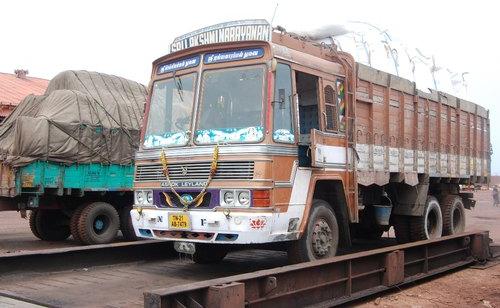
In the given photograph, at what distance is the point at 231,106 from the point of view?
6.56 m

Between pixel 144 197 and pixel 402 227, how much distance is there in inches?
214

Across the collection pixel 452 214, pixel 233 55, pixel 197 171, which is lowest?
pixel 452 214

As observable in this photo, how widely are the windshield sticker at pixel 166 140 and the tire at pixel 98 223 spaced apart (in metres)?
5.21

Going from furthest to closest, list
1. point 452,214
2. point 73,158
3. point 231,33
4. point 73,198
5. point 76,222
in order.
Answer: point 73,198 → point 76,222 → point 73,158 → point 452,214 → point 231,33

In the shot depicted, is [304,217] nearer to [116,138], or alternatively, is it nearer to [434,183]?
[434,183]

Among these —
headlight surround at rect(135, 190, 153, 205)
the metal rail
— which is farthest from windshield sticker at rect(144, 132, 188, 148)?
the metal rail

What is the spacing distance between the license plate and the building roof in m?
19.2

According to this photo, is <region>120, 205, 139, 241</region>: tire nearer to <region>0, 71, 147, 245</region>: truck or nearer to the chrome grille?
<region>0, 71, 147, 245</region>: truck

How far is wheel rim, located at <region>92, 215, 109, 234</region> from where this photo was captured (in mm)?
12188

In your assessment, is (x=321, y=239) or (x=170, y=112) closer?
(x=321, y=239)

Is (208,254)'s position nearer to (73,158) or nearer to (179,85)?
(179,85)

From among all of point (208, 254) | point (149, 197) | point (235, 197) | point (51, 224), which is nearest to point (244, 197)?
point (235, 197)

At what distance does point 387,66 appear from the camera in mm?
9180

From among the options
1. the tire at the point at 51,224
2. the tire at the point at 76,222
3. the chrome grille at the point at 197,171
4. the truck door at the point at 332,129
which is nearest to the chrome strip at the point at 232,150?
the chrome grille at the point at 197,171
